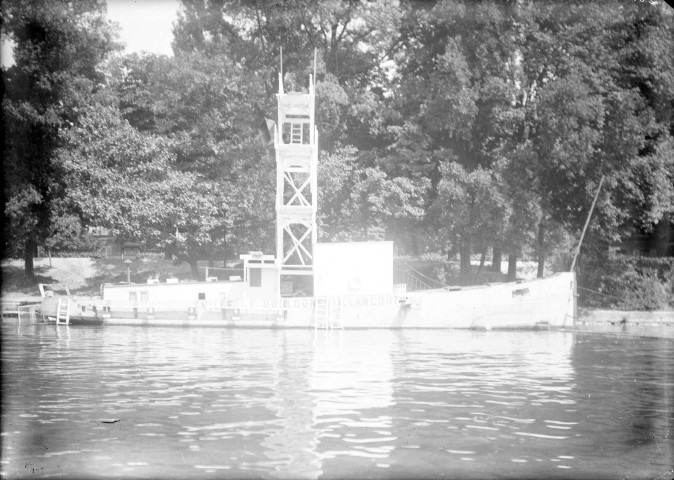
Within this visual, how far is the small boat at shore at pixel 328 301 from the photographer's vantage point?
4419 cm

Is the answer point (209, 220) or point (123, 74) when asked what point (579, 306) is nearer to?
point (209, 220)

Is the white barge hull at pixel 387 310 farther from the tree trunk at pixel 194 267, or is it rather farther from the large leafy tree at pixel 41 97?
the tree trunk at pixel 194 267

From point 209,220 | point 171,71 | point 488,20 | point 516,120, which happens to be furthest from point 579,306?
point 171,71

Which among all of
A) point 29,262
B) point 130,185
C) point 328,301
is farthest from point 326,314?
point 29,262

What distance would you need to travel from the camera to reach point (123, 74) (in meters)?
64.2

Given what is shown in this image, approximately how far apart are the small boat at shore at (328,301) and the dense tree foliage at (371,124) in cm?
869

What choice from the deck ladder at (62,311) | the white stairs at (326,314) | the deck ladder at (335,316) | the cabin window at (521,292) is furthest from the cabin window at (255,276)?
the cabin window at (521,292)

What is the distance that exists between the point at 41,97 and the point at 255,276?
23069mm

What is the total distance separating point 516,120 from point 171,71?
2514 centimetres

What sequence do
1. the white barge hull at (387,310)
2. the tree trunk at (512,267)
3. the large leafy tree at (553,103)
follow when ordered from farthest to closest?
1. the tree trunk at (512,267)
2. the large leafy tree at (553,103)
3. the white barge hull at (387,310)

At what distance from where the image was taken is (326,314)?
4341 centimetres

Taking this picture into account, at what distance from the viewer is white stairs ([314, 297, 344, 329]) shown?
43.5 metres

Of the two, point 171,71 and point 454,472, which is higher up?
point 171,71

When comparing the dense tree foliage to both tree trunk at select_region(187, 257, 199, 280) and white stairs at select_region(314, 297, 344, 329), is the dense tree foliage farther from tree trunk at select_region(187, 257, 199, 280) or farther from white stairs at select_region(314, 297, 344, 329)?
white stairs at select_region(314, 297, 344, 329)
